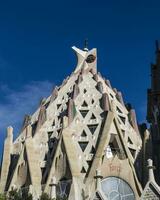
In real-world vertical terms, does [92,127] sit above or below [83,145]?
above

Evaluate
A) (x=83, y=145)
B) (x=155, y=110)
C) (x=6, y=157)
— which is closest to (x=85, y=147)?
(x=83, y=145)

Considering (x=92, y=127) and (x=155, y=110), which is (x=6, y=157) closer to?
(x=92, y=127)

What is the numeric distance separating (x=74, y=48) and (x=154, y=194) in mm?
16198

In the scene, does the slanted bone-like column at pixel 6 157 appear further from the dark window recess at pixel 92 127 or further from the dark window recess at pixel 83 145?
the dark window recess at pixel 92 127

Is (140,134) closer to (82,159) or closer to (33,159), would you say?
(82,159)

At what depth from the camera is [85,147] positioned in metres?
25.9

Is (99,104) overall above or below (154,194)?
above

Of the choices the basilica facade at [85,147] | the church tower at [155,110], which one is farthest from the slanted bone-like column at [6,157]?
the church tower at [155,110]

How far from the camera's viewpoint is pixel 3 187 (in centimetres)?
2517

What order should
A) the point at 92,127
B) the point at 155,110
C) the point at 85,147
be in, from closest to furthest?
1. the point at 85,147
2. the point at 92,127
3. the point at 155,110

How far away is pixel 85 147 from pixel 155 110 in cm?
538

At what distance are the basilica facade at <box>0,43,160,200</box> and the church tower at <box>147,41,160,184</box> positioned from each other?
0.06 meters

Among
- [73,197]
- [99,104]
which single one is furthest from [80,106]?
[73,197]

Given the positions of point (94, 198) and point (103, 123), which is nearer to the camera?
point (94, 198)
